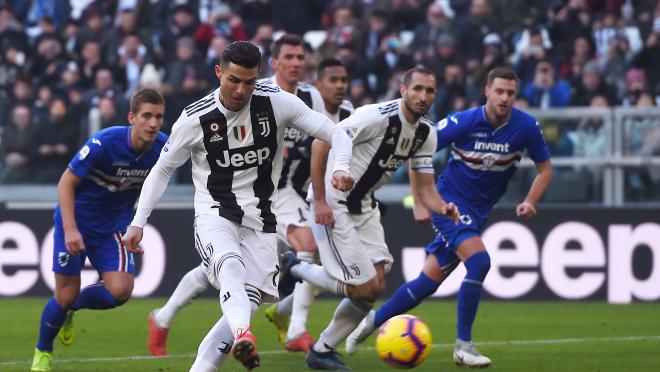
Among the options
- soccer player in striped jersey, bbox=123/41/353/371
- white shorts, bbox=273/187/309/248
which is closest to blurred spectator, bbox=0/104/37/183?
white shorts, bbox=273/187/309/248

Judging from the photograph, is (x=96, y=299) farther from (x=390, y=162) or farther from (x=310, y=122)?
(x=310, y=122)

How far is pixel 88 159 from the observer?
9.32 meters

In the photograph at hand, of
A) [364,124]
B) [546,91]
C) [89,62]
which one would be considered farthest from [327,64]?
[89,62]

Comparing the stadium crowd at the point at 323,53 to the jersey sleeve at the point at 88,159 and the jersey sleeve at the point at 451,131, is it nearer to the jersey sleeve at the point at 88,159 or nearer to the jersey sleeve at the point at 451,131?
the jersey sleeve at the point at 451,131

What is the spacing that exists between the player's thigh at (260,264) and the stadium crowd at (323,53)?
832 centimetres

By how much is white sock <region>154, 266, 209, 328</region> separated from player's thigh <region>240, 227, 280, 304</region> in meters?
2.38

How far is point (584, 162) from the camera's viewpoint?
51.4 ft

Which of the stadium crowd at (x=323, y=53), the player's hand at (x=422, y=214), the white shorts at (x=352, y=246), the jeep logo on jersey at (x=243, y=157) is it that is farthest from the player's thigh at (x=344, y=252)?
the stadium crowd at (x=323, y=53)

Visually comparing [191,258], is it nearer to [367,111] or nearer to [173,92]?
[173,92]

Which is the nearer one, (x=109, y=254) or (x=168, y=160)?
(x=168, y=160)

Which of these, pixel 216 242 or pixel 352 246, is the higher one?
pixel 216 242

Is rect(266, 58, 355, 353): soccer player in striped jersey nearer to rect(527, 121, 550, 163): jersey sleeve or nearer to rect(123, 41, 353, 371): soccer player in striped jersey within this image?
rect(527, 121, 550, 163): jersey sleeve

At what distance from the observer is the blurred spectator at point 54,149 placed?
659 inches

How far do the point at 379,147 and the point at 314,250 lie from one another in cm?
190
